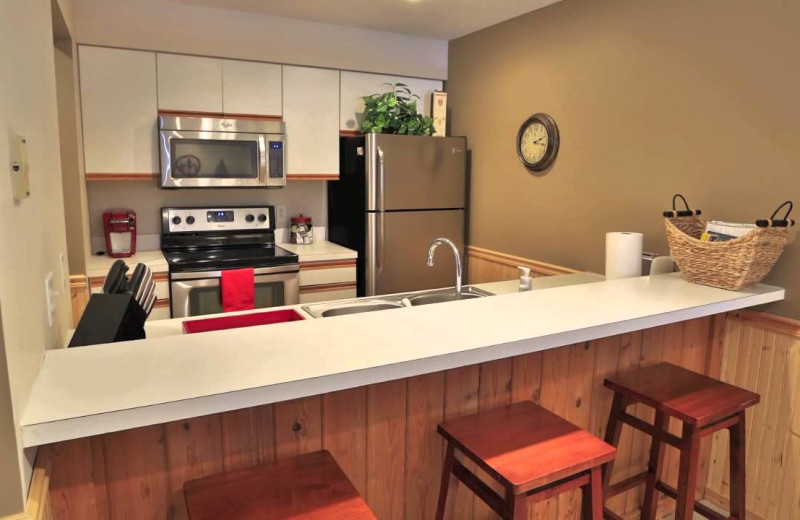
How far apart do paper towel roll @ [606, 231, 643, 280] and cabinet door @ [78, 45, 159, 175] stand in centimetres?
261

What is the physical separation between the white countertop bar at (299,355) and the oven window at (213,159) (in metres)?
2.07

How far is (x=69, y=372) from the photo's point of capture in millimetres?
1221

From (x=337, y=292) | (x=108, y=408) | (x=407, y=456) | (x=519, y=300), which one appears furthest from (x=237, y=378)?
(x=337, y=292)

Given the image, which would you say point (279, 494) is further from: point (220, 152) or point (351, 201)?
point (351, 201)

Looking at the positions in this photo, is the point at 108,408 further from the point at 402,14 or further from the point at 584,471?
the point at 402,14

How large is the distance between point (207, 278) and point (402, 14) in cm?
201

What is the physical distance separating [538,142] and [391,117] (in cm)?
101

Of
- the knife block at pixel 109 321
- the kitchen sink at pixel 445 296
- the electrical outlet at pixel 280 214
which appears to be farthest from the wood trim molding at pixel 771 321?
the electrical outlet at pixel 280 214

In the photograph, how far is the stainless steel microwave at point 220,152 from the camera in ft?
10.7

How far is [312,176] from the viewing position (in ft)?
12.4

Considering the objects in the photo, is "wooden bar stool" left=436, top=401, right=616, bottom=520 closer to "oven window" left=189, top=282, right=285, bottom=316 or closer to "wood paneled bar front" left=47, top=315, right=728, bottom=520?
"wood paneled bar front" left=47, top=315, right=728, bottom=520

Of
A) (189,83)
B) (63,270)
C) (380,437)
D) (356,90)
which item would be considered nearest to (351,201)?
(356,90)

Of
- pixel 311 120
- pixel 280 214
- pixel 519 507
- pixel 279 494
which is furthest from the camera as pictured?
pixel 280 214

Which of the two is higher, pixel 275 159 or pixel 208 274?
pixel 275 159
